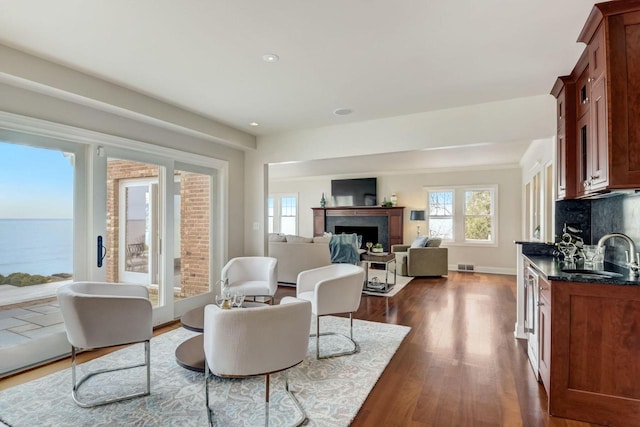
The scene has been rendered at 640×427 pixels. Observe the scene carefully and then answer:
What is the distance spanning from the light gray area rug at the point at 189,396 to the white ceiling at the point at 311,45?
258 centimetres

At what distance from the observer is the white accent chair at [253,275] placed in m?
3.94

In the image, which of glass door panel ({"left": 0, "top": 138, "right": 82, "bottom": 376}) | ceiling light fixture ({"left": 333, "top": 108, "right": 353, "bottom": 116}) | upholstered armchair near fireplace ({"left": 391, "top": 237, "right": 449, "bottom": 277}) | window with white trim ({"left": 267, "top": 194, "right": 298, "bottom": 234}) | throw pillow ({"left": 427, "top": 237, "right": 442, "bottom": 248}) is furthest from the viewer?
window with white trim ({"left": 267, "top": 194, "right": 298, "bottom": 234})


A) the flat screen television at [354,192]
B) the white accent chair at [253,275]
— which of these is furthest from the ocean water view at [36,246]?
the flat screen television at [354,192]

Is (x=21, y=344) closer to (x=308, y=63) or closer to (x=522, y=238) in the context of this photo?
(x=308, y=63)

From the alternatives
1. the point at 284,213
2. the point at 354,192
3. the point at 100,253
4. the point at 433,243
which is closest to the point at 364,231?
the point at 354,192

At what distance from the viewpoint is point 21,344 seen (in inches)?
111

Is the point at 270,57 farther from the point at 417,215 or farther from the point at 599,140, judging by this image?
the point at 417,215

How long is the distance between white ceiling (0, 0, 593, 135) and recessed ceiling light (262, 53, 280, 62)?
47 mm

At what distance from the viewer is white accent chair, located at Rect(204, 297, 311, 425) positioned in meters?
1.89

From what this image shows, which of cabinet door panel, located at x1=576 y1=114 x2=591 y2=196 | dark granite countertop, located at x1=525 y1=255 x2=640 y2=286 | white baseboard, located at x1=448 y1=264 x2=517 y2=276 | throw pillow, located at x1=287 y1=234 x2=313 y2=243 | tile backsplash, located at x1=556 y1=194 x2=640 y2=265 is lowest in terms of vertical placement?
white baseboard, located at x1=448 y1=264 x2=517 y2=276

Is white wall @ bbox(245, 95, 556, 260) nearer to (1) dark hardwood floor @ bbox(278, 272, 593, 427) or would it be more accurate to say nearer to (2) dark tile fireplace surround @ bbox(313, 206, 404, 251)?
(1) dark hardwood floor @ bbox(278, 272, 593, 427)

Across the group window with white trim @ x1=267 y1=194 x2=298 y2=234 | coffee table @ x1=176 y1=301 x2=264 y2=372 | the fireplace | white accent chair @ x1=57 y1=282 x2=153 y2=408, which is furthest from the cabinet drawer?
window with white trim @ x1=267 y1=194 x2=298 y2=234

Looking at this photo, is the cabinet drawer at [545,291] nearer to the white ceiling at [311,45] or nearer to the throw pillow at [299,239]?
the white ceiling at [311,45]

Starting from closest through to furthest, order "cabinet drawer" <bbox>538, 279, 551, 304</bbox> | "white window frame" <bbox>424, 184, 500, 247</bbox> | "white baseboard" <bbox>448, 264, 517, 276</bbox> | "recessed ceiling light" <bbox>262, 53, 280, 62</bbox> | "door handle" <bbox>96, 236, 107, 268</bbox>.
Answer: "cabinet drawer" <bbox>538, 279, 551, 304</bbox> < "recessed ceiling light" <bbox>262, 53, 280, 62</bbox> < "door handle" <bbox>96, 236, 107, 268</bbox> < "white baseboard" <bbox>448, 264, 517, 276</bbox> < "white window frame" <bbox>424, 184, 500, 247</bbox>
